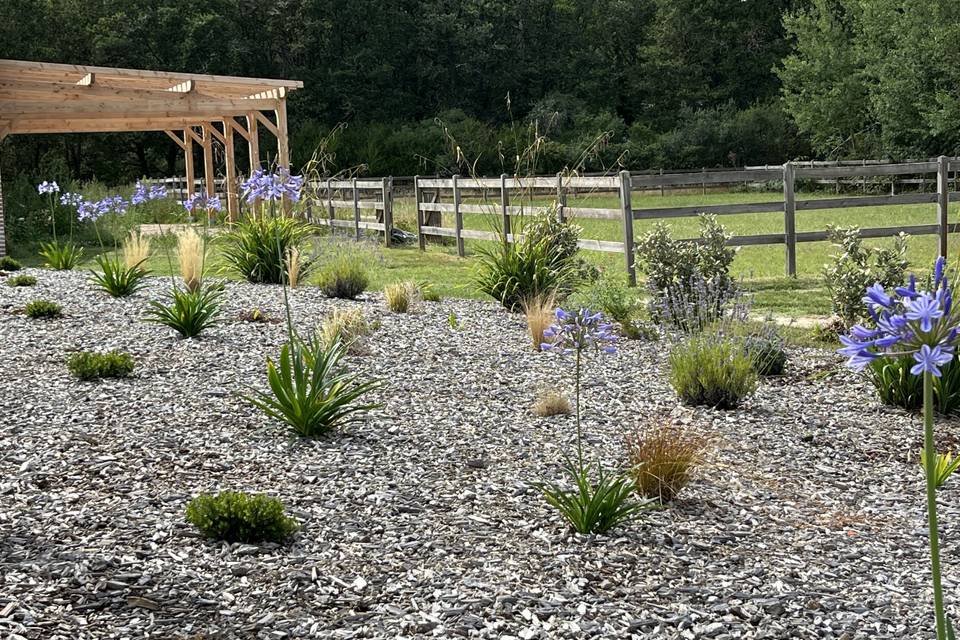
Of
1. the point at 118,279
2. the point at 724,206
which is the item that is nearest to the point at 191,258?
the point at 118,279

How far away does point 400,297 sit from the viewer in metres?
8.66

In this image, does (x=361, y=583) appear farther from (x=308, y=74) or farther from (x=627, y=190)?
(x=308, y=74)

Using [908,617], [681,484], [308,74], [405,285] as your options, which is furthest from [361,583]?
[308,74]

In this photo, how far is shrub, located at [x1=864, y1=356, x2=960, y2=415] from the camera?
5.52m

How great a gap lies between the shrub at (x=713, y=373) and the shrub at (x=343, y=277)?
4.37 meters

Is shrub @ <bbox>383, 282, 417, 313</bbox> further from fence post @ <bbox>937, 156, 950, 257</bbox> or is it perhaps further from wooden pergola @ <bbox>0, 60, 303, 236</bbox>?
fence post @ <bbox>937, 156, 950, 257</bbox>

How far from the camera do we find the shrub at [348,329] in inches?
260

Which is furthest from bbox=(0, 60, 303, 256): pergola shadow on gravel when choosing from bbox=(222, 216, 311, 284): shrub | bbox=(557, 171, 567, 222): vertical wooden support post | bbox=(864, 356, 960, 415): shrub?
bbox=(864, 356, 960, 415): shrub

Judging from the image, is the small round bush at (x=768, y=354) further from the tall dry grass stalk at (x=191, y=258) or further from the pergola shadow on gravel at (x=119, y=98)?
the pergola shadow on gravel at (x=119, y=98)

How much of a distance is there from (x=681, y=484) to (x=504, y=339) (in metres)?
3.43

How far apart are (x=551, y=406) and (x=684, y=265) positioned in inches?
132

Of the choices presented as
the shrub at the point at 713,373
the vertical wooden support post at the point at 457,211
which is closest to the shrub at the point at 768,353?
the shrub at the point at 713,373

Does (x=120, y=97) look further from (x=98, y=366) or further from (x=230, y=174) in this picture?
(x=98, y=366)

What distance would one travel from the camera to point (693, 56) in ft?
154
